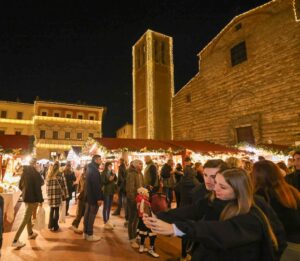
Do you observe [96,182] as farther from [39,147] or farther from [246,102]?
[39,147]

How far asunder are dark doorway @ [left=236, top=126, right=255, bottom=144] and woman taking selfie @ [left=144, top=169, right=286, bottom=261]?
46.6 ft

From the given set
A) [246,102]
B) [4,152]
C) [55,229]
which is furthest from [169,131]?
[55,229]

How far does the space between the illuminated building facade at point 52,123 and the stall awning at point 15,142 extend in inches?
1096

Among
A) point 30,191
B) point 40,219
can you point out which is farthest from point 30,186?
point 40,219

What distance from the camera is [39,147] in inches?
1492

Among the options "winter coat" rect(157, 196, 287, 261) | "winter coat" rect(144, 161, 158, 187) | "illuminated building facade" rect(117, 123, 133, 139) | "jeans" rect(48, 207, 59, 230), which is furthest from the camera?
"illuminated building facade" rect(117, 123, 133, 139)

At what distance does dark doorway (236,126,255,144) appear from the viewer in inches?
596

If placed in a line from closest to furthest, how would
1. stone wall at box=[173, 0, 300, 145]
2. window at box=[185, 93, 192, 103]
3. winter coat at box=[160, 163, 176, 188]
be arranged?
winter coat at box=[160, 163, 176, 188], stone wall at box=[173, 0, 300, 145], window at box=[185, 93, 192, 103]

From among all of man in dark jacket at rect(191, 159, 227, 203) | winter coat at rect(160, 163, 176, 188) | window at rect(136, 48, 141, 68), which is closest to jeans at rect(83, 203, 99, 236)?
man in dark jacket at rect(191, 159, 227, 203)

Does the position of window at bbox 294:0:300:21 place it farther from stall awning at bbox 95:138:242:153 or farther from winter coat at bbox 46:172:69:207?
winter coat at bbox 46:172:69:207

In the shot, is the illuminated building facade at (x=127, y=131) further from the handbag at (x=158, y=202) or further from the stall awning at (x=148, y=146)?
the handbag at (x=158, y=202)

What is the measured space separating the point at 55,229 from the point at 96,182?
196cm

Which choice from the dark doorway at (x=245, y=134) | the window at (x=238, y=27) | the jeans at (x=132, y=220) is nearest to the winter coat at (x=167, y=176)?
the jeans at (x=132, y=220)

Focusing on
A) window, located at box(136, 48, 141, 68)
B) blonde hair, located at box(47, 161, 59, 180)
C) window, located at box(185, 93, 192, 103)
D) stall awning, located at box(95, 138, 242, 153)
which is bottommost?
blonde hair, located at box(47, 161, 59, 180)
